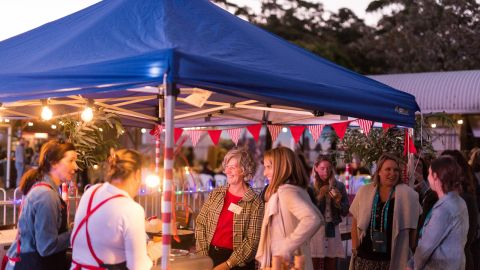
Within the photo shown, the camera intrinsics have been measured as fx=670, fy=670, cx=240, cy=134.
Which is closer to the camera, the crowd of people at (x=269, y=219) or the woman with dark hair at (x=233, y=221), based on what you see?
the crowd of people at (x=269, y=219)

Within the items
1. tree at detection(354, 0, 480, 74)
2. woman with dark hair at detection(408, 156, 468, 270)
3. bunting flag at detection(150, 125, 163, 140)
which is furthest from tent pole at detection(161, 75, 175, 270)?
tree at detection(354, 0, 480, 74)

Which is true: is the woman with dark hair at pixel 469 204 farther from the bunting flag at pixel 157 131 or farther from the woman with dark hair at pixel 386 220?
the bunting flag at pixel 157 131

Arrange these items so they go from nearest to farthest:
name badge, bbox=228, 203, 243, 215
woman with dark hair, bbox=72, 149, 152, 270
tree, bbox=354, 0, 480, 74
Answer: woman with dark hair, bbox=72, 149, 152, 270
name badge, bbox=228, 203, 243, 215
tree, bbox=354, 0, 480, 74

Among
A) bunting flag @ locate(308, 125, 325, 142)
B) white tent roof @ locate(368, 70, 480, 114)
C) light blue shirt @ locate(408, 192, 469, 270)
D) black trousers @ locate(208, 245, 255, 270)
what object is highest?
white tent roof @ locate(368, 70, 480, 114)

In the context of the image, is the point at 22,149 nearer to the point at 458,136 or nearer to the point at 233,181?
the point at 458,136

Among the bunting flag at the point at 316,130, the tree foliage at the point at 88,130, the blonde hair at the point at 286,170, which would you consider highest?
the bunting flag at the point at 316,130

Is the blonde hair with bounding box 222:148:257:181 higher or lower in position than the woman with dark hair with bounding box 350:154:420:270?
higher

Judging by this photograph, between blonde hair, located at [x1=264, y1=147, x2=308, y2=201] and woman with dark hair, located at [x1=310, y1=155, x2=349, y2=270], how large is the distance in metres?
1.77

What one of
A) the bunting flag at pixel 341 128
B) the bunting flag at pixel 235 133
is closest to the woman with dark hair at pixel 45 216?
the bunting flag at pixel 341 128

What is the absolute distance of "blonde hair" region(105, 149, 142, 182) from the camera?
379 centimetres

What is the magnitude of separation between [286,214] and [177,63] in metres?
1.27

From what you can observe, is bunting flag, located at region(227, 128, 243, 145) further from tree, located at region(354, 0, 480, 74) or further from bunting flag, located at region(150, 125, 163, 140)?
tree, located at region(354, 0, 480, 74)

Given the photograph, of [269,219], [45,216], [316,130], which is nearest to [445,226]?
[269,219]

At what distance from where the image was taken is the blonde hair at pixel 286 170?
15.0 feet
